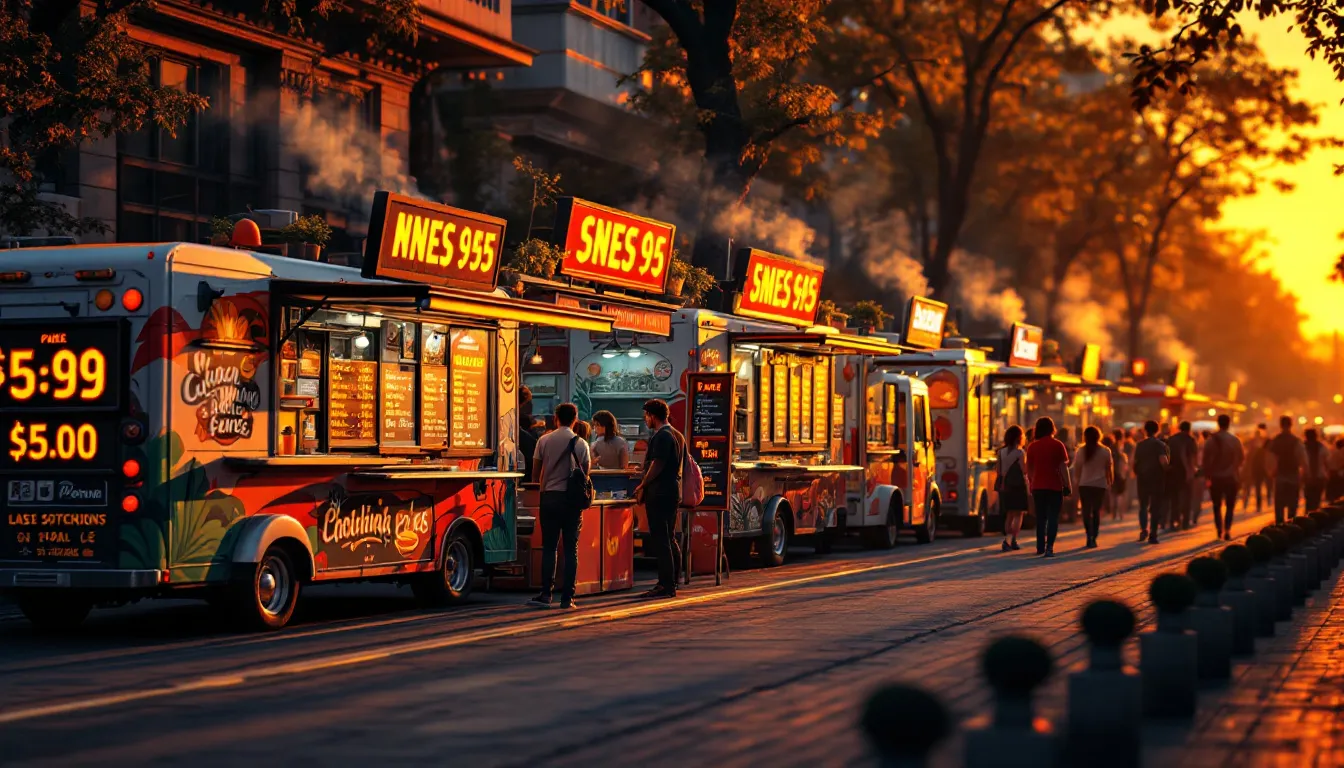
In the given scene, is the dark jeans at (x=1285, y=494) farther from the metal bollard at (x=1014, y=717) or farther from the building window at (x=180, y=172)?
the metal bollard at (x=1014, y=717)

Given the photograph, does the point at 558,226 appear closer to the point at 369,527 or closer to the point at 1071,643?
the point at 369,527

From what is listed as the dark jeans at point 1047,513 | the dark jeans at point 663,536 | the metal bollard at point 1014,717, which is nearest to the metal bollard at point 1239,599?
the metal bollard at point 1014,717

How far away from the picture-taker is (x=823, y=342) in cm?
2458

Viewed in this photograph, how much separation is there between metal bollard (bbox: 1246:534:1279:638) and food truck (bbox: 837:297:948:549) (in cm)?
1275

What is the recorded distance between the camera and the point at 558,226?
2197 centimetres

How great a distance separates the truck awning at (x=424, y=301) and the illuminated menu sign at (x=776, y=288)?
272 inches

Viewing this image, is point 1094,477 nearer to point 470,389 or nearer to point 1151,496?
point 1151,496

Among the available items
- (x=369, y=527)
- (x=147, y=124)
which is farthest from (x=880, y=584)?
(x=147, y=124)

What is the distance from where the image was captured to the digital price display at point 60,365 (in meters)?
14.7

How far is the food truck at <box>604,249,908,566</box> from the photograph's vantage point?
21.7m

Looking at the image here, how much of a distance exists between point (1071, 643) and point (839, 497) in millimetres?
13348

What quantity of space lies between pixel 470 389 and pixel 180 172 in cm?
1399

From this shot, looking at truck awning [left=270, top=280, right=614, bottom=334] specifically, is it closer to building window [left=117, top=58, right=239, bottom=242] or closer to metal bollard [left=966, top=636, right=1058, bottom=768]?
metal bollard [left=966, top=636, right=1058, bottom=768]

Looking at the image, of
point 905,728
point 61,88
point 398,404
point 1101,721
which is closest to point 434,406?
point 398,404
